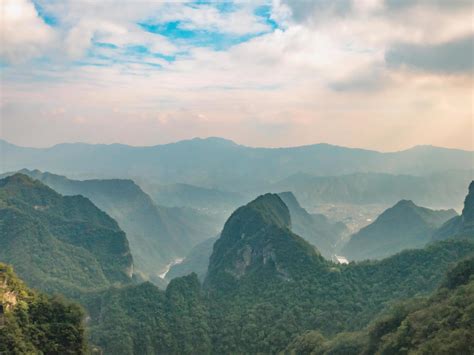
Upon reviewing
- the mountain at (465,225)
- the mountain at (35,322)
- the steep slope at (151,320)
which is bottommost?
the steep slope at (151,320)

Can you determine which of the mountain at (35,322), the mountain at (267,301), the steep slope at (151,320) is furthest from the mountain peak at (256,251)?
Result: the mountain at (35,322)

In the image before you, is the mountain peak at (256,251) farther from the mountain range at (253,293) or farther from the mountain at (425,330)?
the mountain at (425,330)

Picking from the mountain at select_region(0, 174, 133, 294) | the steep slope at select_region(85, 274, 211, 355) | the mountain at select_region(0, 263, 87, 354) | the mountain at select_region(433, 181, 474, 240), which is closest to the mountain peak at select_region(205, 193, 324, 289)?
the steep slope at select_region(85, 274, 211, 355)

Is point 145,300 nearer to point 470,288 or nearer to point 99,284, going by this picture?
point 99,284

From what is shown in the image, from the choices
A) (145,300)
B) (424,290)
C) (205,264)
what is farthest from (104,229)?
(424,290)

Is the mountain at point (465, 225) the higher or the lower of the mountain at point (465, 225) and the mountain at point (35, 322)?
the lower

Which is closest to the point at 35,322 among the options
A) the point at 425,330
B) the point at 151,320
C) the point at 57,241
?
the point at 425,330

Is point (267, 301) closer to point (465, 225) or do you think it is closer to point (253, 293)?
point (253, 293)
